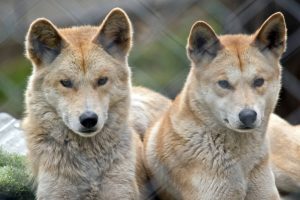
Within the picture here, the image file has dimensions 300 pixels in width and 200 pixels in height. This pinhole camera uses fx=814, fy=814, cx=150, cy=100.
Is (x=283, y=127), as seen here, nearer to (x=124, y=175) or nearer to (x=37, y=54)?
(x=124, y=175)

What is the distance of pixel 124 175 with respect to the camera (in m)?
4.64

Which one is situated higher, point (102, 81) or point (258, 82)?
point (258, 82)

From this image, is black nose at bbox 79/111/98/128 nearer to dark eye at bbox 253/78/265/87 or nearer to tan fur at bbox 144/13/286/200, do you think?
tan fur at bbox 144/13/286/200

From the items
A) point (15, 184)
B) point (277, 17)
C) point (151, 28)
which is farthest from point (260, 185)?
point (151, 28)

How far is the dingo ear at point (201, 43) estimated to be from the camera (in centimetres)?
459

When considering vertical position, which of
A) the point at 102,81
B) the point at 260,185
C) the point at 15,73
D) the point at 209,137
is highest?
the point at 102,81

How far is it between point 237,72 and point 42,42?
3.64ft

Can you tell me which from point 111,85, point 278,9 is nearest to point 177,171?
point 111,85

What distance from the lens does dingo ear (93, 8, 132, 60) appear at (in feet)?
15.1

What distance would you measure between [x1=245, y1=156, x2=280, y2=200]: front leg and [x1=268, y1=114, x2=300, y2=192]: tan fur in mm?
575

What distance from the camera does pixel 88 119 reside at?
434 centimetres

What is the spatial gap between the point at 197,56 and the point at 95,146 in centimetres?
80

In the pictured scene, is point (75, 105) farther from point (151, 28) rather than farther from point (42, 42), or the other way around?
point (151, 28)

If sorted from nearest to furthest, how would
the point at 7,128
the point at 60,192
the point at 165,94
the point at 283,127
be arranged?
the point at 60,192, the point at 283,127, the point at 7,128, the point at 165,94
